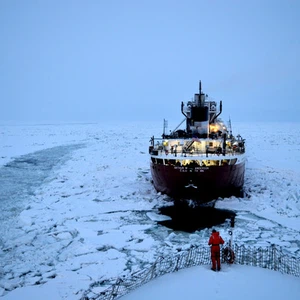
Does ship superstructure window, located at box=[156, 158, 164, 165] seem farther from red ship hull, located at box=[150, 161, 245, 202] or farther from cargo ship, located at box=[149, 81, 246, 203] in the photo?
red ship hull, located at box=[150, 161, 245, 202]

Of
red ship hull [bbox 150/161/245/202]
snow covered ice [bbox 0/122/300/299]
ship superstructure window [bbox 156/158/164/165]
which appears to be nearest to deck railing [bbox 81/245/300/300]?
Result: snow covered ice [bbox 0/122/300/299]

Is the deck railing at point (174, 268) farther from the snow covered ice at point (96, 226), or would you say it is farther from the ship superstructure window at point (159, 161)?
the ship superstructure window at point (159, 161)

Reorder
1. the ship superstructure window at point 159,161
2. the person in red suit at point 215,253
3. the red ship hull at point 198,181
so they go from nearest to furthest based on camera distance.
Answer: the person in red suit at point 215,253 → the red ship hull at point 198,181 → the ship superstructure window at point 159,161

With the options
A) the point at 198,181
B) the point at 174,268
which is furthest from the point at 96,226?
the point at 198,181

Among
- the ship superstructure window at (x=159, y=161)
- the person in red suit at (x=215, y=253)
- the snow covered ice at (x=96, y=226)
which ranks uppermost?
→ the ship superstructure window at (x=159, y=161)

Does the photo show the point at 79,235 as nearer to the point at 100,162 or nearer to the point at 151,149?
the point at 151,149

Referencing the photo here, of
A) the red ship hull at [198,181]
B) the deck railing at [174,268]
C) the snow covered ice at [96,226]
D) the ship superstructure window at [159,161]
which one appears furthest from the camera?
the ship superstructure window at [159,161]

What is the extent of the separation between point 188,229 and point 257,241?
2.92m

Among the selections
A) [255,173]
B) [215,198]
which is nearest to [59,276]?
[215,198]

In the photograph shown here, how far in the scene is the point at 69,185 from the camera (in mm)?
20906

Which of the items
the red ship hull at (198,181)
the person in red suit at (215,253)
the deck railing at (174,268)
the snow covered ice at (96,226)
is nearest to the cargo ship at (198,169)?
the red ship hull at (198,181)

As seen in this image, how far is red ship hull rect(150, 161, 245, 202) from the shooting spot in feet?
54.6

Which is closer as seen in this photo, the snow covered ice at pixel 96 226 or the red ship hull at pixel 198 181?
the snow covered ice at pixel 96 226

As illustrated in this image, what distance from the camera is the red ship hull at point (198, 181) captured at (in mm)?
16641
